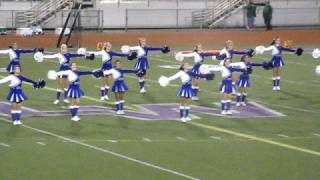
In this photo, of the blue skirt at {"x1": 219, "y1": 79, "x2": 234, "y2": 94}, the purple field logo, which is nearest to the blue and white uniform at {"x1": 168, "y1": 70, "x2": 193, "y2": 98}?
the purple field logo

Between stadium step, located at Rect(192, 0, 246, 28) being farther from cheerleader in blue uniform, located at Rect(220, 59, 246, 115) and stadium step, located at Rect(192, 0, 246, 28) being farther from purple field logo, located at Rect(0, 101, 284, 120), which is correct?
cheerleader in blue uniform, located at Rect(220, 59, 246, 115)

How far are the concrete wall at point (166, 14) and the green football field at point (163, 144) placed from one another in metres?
20.2

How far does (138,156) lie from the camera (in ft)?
40.0

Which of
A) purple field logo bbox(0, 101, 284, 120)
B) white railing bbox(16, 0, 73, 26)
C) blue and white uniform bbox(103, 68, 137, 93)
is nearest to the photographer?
blue and white uniform bbox(103, 68, 137, 93)

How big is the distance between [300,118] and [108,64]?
5.51m

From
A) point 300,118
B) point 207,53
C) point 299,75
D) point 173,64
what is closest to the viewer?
point 300,118

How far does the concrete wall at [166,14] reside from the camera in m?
39.0

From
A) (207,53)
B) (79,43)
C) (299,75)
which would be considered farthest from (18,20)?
(207,53)

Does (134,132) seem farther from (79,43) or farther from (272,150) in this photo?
(79,43)

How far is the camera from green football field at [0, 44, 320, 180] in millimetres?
11172

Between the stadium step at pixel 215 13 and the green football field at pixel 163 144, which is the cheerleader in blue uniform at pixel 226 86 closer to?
the green football field at pixel 163 144

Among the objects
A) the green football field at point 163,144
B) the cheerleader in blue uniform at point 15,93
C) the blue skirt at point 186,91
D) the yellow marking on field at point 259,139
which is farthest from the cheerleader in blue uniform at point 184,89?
the cheerleader in blue uniform at point 15,93

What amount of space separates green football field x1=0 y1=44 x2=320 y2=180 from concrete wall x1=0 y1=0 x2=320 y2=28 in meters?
20.2

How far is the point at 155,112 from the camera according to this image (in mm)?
16781
